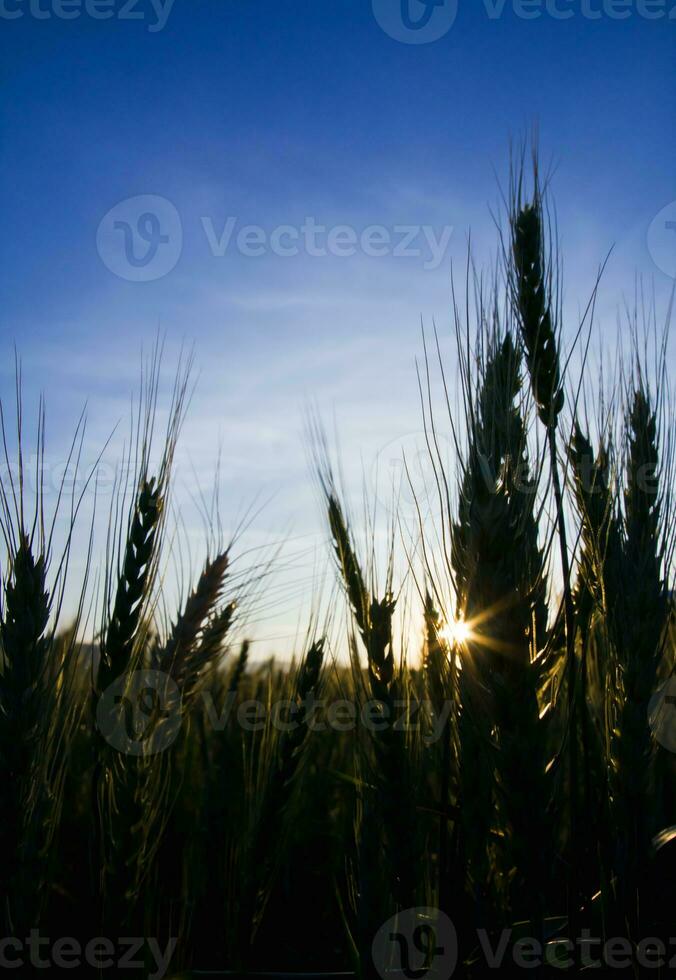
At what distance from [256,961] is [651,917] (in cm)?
147

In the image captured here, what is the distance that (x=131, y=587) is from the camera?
2.38m

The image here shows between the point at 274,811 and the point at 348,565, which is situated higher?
the point at 348,565

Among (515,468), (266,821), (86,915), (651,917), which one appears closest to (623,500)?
(515,468)

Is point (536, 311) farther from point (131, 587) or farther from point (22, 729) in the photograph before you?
point (22, 729)

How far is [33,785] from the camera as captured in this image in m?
1.96

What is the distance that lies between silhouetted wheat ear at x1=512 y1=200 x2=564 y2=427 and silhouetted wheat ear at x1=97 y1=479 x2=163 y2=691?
1.42 metres

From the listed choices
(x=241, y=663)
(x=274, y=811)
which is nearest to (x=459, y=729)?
(x=274, y=811)

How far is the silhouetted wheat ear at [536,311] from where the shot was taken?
2.45 metres

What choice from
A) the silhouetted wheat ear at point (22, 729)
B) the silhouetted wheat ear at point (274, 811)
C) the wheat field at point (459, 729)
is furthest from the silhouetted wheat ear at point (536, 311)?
the silhouetted wheat ear at point (22, 729)

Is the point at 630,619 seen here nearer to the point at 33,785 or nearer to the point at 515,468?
the point at 515,468

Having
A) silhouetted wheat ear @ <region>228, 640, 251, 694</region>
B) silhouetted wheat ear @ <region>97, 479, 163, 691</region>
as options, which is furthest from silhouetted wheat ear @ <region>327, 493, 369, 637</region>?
silhouetted wheat ear @ <region>228, 640, 251, 694</region>

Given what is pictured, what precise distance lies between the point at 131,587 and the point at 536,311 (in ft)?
5.85

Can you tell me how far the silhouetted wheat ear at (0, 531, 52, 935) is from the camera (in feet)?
6.17

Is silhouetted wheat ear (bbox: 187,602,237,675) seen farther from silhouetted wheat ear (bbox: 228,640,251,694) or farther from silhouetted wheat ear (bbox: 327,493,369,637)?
silhouetted wheat ear (bbox: 228,640,251,694)
